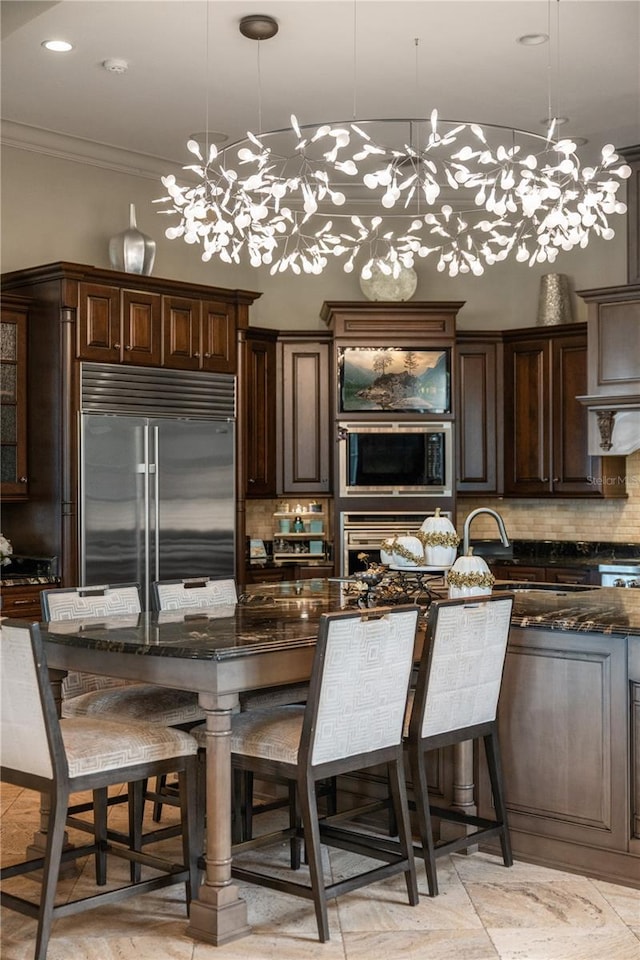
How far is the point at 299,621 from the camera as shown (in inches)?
156

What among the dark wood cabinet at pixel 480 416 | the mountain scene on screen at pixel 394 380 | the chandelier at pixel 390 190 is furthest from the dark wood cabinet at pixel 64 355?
the dark wood cabinet at pixel 480 416

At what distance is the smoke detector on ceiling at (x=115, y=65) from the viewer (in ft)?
18.4

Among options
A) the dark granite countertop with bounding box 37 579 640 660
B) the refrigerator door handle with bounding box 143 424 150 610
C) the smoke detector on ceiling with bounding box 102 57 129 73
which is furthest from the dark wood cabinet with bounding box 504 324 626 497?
the smoke detector on ceiling with bounding box 102 57 129 73

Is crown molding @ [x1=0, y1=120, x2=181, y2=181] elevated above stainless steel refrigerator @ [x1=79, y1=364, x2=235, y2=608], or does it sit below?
above

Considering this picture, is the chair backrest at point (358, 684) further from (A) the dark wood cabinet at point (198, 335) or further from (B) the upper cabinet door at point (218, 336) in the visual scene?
(B) the upper cabinet door at point (218, 336)

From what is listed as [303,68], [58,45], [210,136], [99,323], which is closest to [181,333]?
[99,323]

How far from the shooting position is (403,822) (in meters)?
3.56

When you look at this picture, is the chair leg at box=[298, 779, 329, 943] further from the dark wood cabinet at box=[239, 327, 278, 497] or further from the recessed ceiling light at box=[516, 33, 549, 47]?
the dark wood cabinet at box=[239, 327, 278, 497]

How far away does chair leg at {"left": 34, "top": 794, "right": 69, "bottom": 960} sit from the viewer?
122 inches

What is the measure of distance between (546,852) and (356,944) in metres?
0.96

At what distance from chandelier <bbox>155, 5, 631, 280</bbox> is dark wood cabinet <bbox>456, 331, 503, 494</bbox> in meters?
0.62

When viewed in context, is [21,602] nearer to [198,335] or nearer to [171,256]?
[198,335]

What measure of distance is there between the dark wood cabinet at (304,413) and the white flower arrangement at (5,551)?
2.11 m

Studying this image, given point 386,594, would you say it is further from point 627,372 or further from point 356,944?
point 627,372
